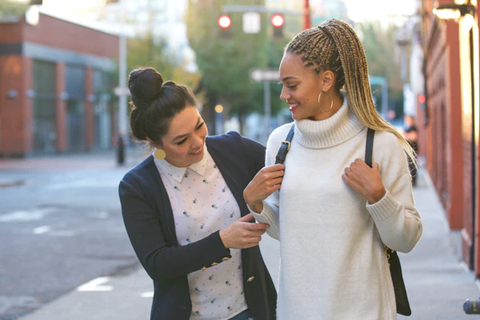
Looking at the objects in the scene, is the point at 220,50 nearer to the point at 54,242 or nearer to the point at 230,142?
the point at 54,242

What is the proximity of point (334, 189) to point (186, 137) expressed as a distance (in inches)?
30.3

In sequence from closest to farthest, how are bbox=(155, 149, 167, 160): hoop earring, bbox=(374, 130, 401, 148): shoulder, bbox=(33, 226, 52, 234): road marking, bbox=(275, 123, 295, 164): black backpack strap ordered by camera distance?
→ bbox=(374, 130, 401, 148): shoulder
bbox=(275, 123, 295, 164): black backpack strap
bbox=(155, 149, 167, 160): hoop earring
bbox=(33, 226, 52, 234): road marking

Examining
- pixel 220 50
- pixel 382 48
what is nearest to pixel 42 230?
pixel 220 50

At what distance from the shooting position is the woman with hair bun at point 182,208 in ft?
9.20

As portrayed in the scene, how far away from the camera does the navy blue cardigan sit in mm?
2688

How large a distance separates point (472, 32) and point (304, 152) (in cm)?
516

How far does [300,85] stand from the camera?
235cm

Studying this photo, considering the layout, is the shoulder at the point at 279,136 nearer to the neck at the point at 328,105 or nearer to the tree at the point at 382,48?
the neck at the point at 328,105

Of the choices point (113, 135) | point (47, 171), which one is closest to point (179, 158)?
point (47, 171)

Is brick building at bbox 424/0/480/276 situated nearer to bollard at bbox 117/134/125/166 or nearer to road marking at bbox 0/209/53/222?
road marking at bbox 0/209/53/222

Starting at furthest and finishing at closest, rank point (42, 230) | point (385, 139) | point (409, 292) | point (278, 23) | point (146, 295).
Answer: point (278, 23) < point (42, 230) < point (146, 295) < point (409, 292) < point (385, 139)

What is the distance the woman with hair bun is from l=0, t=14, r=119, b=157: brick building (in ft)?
124

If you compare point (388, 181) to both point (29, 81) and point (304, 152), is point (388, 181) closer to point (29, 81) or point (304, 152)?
point (304, 152)

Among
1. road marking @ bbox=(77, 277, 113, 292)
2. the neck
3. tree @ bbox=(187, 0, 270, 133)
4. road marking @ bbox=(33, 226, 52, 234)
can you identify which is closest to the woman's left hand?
the neck
